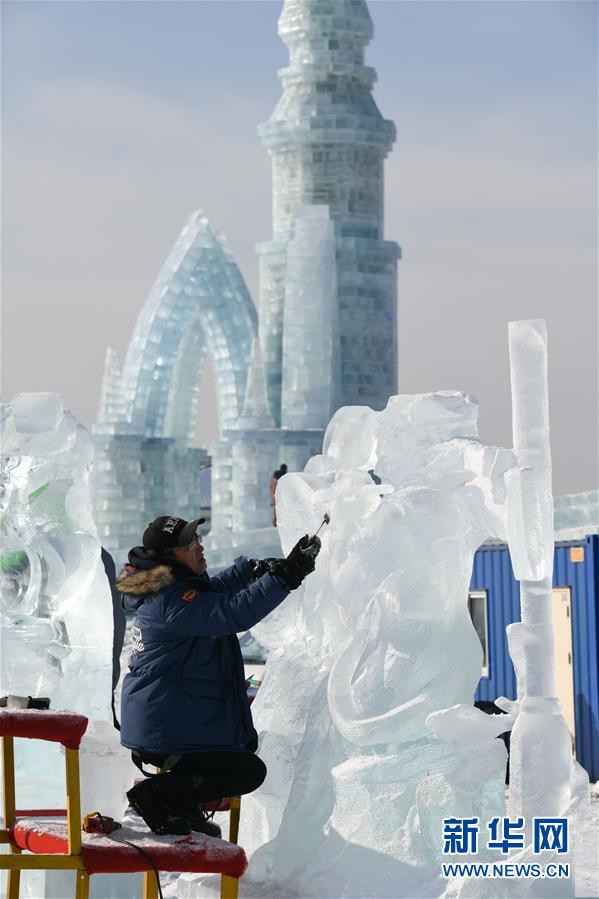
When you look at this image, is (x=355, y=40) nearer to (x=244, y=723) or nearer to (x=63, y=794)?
(x=63, y=794)

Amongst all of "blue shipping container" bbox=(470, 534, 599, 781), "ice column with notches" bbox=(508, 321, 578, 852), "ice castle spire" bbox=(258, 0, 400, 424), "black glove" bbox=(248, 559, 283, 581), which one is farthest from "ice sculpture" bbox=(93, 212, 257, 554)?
"black glove" bbox=(248, 559, 283, 581)

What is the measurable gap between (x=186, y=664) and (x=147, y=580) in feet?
1.01

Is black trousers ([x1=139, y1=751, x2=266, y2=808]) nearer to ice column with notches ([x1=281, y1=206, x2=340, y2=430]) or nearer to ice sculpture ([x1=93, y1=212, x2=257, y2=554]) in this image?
ice sculpture ([x1=93, y1=212, x2=257, y2=554])

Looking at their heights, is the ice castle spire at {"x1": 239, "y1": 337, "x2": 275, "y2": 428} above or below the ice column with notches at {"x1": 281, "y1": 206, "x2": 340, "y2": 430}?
below

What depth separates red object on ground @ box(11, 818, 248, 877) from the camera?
418 centimetres

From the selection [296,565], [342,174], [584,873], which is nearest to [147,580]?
[296,565]

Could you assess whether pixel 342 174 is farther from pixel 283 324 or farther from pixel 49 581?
pixel 49 581

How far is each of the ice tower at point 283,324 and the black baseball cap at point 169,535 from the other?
19.6 meters

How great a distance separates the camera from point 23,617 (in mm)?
7641

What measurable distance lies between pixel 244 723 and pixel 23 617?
326cm

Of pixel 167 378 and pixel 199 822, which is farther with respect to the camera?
pixel 167 378

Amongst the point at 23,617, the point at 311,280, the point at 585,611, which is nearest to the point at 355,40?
the point at 311,280

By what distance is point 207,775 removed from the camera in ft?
15.0

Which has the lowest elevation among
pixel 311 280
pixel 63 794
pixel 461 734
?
pixel 63 794
